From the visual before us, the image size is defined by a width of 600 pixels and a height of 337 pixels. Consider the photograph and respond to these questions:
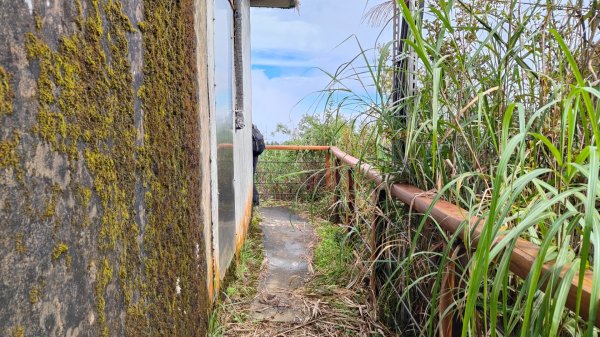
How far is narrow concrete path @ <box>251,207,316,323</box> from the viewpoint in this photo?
→ 2.29m

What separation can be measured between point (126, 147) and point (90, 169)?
0.15 meters

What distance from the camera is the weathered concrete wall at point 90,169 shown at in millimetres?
542

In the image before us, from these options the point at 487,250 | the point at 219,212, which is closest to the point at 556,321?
the point at 487,250

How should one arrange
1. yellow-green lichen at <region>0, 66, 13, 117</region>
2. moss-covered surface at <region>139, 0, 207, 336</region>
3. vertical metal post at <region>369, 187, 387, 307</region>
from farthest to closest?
vertical metal post at <region>369, 187, 387, 307</region> → moss-covered surface at <region>139, 0, 207, 336</region> → yellow-green lichen at <region>0, 66, 13, 117</region>

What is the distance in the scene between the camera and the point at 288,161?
639cm

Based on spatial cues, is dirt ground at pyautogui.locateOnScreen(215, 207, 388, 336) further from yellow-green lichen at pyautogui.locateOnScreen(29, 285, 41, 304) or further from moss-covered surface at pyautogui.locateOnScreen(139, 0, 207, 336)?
yellow-green lichen at pyautogui.locateOnScreen(29, 285, 41, 304)

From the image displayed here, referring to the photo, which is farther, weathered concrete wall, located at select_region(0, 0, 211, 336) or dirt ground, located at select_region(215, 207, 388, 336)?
dirt ground, located at select_region(215, 207, 388, 336)

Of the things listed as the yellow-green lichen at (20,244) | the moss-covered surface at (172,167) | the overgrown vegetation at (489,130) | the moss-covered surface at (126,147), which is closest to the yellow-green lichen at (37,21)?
the moss-covered surface at (126,147)

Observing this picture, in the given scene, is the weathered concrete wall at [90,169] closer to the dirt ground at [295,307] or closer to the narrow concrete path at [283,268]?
the dirt ground at [295,307]

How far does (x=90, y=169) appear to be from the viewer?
0.72 m

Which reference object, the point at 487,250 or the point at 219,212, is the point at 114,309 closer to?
the point at 487,250

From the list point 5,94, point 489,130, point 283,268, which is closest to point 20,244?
point 5,94

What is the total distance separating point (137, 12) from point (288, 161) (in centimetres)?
544

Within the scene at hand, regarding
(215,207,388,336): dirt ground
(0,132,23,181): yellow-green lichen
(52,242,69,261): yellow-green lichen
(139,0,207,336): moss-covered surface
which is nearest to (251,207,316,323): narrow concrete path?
(215,207,388,336): dirt ground
